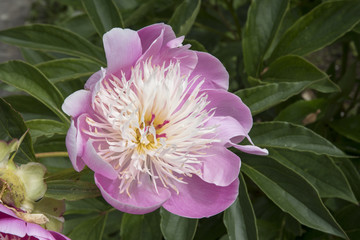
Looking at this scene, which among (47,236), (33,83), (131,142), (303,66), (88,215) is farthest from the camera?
(88,215)

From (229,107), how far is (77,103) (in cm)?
22

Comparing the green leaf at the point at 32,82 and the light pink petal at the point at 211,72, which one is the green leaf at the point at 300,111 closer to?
the light pink petal at the point at 211,72

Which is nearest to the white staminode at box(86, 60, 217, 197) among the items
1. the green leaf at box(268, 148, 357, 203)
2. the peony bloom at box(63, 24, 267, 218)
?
the peony bloom at box(63, 24, 267, 218)

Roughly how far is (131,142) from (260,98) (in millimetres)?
241

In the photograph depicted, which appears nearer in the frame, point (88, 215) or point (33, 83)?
point (33, 83)

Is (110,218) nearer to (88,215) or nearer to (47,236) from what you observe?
(88,215)

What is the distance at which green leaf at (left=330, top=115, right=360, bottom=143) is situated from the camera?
40.1 inches

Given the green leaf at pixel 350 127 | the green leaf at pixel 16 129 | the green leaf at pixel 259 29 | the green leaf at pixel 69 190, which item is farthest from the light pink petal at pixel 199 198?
the green leaf at pixel 350 127

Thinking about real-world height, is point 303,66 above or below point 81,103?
below

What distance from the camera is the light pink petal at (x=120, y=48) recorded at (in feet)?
1.98

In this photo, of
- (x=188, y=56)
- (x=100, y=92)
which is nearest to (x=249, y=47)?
(x=188, y=56)

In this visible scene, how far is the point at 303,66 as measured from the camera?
2.82 ft

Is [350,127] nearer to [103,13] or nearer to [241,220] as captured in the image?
[241,220]

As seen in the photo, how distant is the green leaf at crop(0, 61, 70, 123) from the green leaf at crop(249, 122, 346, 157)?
315 mm
